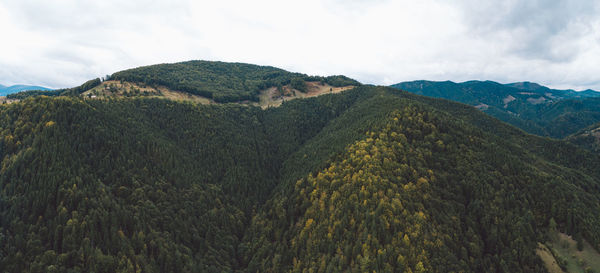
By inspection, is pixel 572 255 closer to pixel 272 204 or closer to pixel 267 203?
pixel 272 204

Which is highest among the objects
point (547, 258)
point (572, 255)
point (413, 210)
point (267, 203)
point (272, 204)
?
point (413, 210)

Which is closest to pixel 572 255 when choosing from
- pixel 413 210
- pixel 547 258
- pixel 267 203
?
pixel 547 258

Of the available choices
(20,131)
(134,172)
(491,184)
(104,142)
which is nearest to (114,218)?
(134,172)

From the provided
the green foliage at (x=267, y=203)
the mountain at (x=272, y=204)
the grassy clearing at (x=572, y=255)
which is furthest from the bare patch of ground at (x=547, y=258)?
the green foliage at (x=267, y=203)

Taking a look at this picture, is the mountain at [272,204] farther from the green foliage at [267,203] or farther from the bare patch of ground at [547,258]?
the bare patch of ground at [547,258]

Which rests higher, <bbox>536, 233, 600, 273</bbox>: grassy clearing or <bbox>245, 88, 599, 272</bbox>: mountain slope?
<bbox>245, 88, 599, 272</bbox>: mountain slope

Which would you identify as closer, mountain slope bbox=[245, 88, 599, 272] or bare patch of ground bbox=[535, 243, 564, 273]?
mountain slope bbox=[245, 88, 599, 272]

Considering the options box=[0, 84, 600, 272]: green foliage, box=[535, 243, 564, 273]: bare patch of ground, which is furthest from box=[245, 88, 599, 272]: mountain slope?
box=[535, 243, 564, 273]: bare patch of ground

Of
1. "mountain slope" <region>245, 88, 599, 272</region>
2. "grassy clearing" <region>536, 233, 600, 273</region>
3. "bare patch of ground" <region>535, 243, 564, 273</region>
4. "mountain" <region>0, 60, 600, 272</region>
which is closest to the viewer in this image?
"mountain" <region>0, 60, 600, 272</region>

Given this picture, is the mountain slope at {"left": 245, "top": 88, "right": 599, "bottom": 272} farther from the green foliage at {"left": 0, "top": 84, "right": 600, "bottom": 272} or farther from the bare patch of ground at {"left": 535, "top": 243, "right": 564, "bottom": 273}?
the bare patch of ground at {"left": 535, "top": 243, "right": 564, "bottom": 273}

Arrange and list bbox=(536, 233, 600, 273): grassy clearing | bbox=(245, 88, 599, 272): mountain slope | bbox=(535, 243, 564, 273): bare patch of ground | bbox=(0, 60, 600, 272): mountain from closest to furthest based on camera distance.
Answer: bbox=(0, 60, 600, 272): mountain, bbox=(245, 88, 599, 272): mountain slope, bbox=(535, 243, 564, 273): bare patch of ground, bbox=(536, 233, 600, 273): grassy clearing
